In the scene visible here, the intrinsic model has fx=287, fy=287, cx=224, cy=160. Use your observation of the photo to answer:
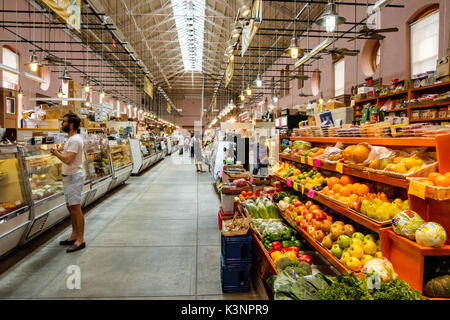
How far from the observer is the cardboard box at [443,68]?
6164mm

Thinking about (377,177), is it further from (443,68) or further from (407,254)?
(443,68)


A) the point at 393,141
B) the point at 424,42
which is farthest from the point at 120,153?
the point at 424,42

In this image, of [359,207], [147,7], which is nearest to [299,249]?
[359,207]

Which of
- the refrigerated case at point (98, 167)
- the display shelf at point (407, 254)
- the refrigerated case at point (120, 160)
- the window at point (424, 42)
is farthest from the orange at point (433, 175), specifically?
the window at point (424, 42)

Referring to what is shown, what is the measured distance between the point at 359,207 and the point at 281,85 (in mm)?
21347

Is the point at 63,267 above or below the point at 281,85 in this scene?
below

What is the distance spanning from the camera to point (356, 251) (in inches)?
86.1

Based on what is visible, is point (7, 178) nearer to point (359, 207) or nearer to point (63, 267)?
point (63, 267)

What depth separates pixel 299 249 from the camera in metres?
3.19

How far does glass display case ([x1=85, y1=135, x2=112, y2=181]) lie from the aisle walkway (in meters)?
0.78

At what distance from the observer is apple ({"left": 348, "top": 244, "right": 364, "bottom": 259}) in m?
2.17
